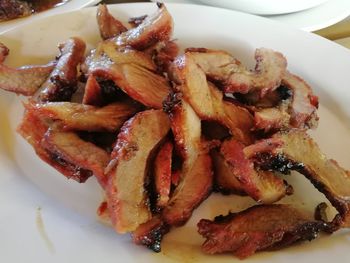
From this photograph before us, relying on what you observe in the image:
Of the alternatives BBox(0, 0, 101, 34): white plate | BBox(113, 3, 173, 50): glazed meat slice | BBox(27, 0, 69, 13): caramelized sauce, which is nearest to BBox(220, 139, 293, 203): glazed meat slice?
BBox(113, 3, 173, 50): glazed meat slice

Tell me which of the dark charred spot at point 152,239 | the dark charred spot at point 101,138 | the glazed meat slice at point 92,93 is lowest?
the dark charred spot at point 152,239

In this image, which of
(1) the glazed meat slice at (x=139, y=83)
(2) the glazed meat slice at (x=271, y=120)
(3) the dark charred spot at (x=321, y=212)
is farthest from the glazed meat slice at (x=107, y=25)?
(3) the dark charred spot at (x=321, y=212)

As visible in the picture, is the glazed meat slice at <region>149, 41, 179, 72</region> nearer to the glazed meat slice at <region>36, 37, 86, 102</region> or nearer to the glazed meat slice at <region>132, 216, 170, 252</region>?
the glazed meat slice at <region>36, 37, 86, 102</region>

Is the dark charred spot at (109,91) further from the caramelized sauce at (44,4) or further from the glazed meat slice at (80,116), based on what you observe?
the caramelized sauce at (44,4)

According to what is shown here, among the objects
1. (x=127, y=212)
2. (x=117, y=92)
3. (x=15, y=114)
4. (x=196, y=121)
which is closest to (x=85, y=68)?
(x=117, y=92)

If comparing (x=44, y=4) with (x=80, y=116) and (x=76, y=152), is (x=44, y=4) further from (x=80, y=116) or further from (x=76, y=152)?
(x=76, y=152)

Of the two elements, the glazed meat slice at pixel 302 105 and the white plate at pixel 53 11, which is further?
the white plate at pixel 53 11

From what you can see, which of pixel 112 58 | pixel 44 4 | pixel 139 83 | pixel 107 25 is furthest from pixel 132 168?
pixel 44 4
